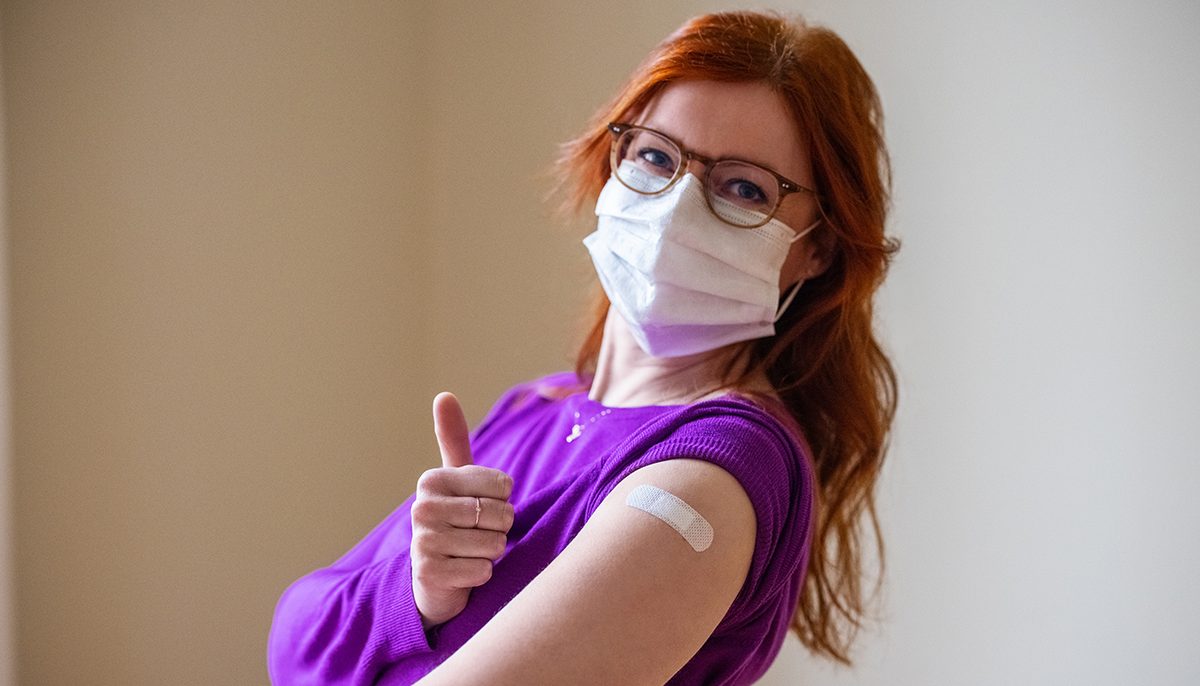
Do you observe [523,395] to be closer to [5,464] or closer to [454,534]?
[454,534]

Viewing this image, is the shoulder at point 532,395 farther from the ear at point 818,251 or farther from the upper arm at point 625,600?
the upper arm at point 625,600

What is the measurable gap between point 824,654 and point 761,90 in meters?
0.97

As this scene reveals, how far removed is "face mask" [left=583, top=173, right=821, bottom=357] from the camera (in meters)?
1.16

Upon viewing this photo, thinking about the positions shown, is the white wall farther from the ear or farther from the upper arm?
the upper arm

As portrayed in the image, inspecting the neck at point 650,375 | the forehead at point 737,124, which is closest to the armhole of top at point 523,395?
the neck at point 650,375

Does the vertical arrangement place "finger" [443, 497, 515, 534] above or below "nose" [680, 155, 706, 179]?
below

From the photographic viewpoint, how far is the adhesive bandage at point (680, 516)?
867 mm

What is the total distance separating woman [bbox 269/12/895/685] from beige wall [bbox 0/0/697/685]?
1.88 ft

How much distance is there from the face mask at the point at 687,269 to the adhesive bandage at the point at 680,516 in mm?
343

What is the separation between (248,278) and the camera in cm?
187

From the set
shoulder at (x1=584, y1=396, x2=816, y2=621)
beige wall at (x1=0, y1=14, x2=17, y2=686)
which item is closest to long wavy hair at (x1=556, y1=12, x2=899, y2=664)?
shoulder at (x1=584, y1=396, x2=816, y2=621)

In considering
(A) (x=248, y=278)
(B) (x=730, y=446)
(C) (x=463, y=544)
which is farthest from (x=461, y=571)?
(A) (x=248, y=278)

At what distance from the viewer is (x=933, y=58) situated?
1644 mm

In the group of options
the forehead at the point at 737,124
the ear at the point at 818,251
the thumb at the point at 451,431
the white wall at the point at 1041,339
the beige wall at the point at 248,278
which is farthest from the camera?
the beige wall at the point at 248,278
